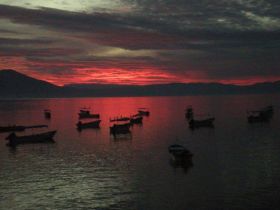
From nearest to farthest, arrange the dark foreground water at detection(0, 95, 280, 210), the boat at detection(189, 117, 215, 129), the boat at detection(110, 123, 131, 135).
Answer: the dark foreground water at detection(0, 95, 280, 210)
the boat at detection(110, 123, 131, 135)
the boat at detection(189, 117, 215, 129)

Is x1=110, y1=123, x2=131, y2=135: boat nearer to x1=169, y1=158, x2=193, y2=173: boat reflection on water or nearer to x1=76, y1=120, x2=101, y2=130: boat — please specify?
x1=76, y1=120, x2=101, y2=130: boat

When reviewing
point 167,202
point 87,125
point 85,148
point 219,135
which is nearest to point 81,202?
point 167,202

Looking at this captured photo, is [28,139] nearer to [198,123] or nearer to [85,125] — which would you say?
[85,125]

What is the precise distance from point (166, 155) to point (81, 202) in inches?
1155

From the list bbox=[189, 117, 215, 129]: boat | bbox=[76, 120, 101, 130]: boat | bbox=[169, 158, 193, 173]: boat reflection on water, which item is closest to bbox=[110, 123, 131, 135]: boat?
bbox=[76, 120, 101, 130]: boat

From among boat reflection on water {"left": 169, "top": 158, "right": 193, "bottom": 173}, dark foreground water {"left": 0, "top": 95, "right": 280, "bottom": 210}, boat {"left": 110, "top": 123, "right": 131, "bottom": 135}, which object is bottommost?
dark foreground water {"left": 0, "top": 95, "right": 280, "bottom": 210}

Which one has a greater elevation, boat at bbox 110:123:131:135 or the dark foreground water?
boat at bbox 110:123:131:135

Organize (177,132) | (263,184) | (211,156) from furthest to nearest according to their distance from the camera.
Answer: (177,132) → (211,156) → (263,184)

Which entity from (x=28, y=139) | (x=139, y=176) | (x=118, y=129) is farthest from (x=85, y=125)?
(x=139, y=176)

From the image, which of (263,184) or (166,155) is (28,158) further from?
(263,184)

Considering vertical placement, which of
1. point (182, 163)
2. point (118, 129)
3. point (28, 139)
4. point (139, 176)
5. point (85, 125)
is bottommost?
point (139, 176)

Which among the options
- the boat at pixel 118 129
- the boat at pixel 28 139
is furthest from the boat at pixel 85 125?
the boat at pixel 28 139

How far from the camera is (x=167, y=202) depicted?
40656mm

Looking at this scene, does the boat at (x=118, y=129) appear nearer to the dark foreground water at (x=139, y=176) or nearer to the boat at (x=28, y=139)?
the boat at (x=28, y=139)
